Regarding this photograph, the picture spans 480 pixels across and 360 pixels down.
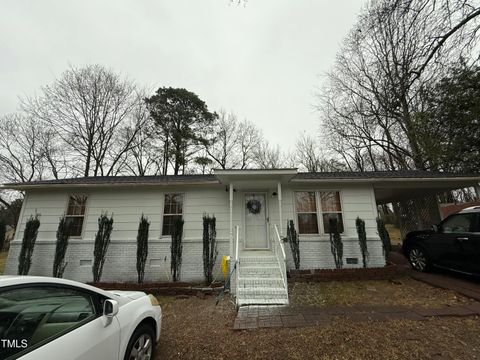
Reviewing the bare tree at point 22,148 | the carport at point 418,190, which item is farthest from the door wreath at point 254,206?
the bare tree at point 22,148

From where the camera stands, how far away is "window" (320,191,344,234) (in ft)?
23.7

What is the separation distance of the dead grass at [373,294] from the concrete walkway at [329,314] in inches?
12.0

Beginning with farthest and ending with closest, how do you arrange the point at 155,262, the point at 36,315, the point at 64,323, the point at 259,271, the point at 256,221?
the point at 256,221, the point at 155,262, the point at 259,271, the point at 64,323, the point at 36,315

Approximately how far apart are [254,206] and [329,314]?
4.05m

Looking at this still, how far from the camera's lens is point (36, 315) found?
159 cm

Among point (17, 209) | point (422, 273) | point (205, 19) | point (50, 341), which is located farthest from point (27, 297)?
point (17, 209)

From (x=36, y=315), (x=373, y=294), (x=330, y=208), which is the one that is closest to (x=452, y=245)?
(x=373, y=294)

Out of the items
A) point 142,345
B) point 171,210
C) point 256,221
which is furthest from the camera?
point 171,210

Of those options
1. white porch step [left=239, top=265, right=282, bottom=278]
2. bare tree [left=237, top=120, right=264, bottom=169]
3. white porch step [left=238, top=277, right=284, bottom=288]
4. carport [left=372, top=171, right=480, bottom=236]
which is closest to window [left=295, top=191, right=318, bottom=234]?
white porch step [left=239, top=265, right=282, bottom=278]

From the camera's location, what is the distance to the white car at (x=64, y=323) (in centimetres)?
139

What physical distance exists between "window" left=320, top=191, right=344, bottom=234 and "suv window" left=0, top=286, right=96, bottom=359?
6.91 meters

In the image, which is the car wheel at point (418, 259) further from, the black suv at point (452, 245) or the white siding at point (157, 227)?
the white siding at point (157, 227)

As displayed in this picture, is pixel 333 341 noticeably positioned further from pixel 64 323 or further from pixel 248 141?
pixel 248 141

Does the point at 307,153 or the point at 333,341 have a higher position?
the point at 307,153
